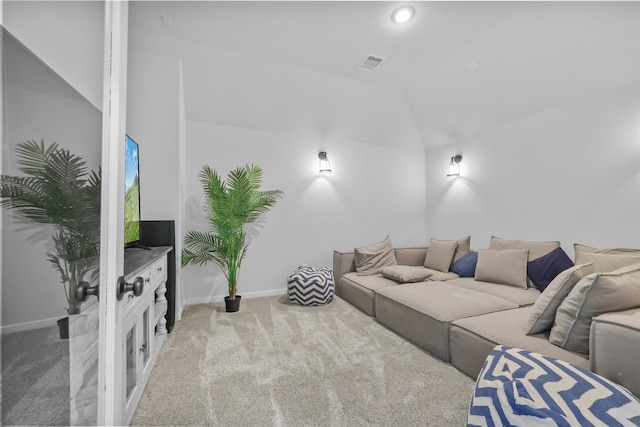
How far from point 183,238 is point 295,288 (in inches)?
56.9

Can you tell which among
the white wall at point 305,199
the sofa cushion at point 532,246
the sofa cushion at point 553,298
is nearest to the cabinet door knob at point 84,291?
the sofa cushion at point 553,298

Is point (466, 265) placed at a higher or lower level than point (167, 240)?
lower

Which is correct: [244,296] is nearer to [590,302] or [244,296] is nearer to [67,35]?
[590,302]

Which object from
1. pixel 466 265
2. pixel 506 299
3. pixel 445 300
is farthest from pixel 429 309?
pixel 466 265

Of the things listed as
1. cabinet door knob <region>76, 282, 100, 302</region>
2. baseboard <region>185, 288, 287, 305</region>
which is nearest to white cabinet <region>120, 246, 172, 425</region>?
cabinet door knob <region>76, 282, 100, 302</region>

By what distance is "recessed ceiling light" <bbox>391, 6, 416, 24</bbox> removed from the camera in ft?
7.80

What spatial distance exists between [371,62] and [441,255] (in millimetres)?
2438

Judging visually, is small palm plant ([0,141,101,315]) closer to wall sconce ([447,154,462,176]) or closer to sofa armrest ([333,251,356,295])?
sofa armrest ([333,251,356,295])

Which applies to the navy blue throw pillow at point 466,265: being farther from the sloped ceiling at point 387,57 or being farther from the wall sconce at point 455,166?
the sloped ceiling at point 387,57

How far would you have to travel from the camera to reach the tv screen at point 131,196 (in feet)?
6.50

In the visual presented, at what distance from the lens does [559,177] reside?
3057 mm

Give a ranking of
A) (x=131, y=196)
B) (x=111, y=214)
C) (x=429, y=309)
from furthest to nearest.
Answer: (x=429, y=309)
(x=131, y=196)
(x=111, y=214)

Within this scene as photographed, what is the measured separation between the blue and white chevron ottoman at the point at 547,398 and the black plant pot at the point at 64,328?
4.38 ft

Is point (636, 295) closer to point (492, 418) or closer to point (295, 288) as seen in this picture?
point (492, 418)
